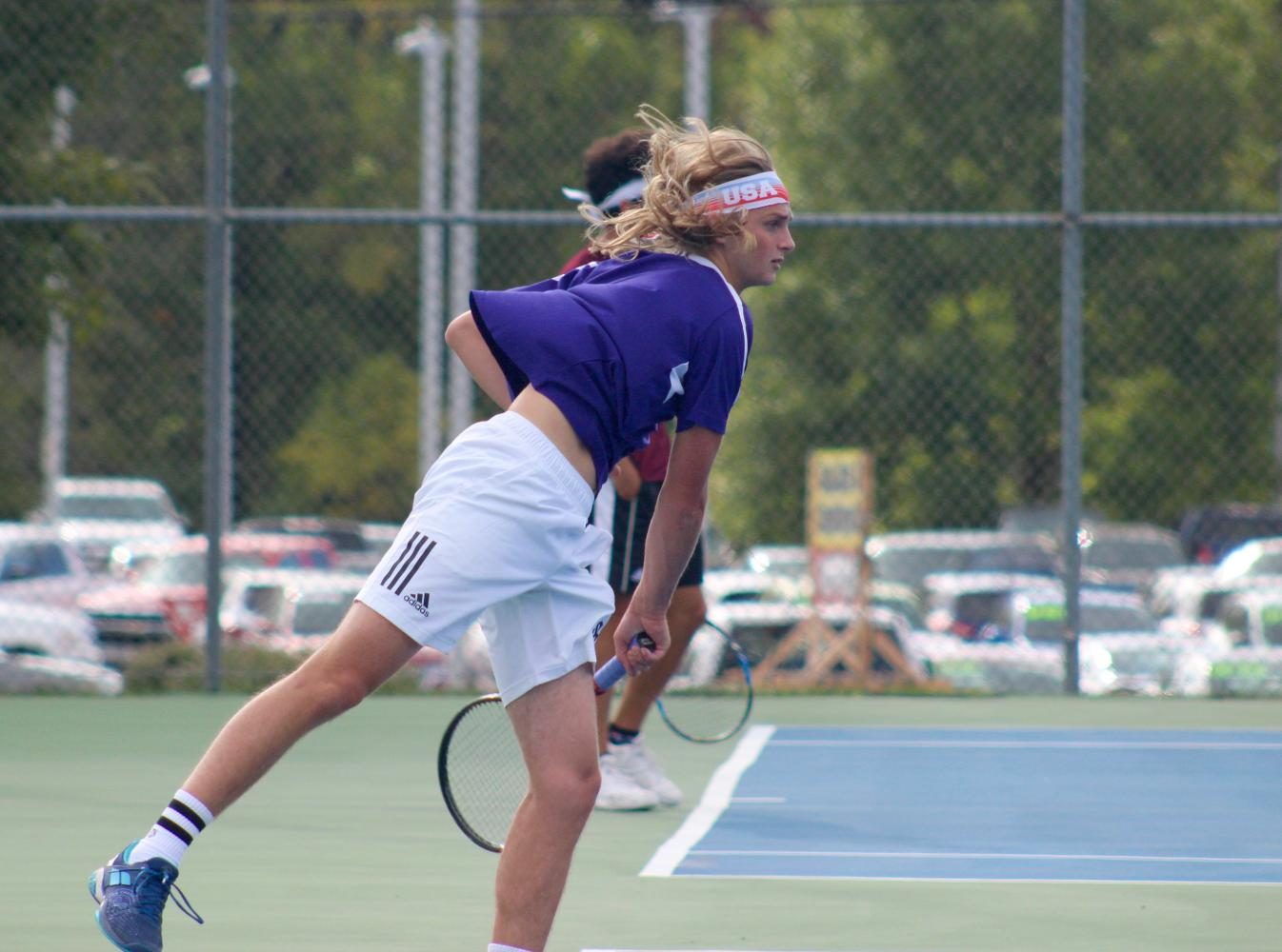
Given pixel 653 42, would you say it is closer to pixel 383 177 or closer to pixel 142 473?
pixel 383 177

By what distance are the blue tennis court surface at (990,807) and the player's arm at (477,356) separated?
1625 millimetres

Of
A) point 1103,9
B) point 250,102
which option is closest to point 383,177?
point 250,102

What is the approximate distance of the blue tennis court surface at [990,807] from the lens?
5.52 meters

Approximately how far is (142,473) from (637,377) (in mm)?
25901

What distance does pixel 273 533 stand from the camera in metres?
28.0

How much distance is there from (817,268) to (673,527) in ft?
60.1

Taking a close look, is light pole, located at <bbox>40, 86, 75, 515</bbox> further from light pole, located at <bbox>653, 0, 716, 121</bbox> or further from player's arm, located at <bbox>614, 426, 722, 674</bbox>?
player's arm, located at <bbox>614, 426, 722, 674</bbox>

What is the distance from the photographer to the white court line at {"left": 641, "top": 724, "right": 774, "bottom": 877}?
5.51 metres

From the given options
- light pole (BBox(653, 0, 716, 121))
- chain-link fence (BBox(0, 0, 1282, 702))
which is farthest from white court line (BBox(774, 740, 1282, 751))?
chain-link fence (BBox(0, 0, 1282, 702))

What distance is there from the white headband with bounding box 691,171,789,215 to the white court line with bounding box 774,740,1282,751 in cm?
421

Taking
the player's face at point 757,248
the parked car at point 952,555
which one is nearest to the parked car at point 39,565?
the parked car at point 952,555

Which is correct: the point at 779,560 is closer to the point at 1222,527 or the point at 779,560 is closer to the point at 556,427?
the point at 1222,527

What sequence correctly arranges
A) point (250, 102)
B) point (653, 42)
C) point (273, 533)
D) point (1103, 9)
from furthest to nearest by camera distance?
point (653, 42)
point (273, 533)
point (250, 102)
point (1103, 9)

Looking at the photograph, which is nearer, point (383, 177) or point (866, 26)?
point (866, 26)
